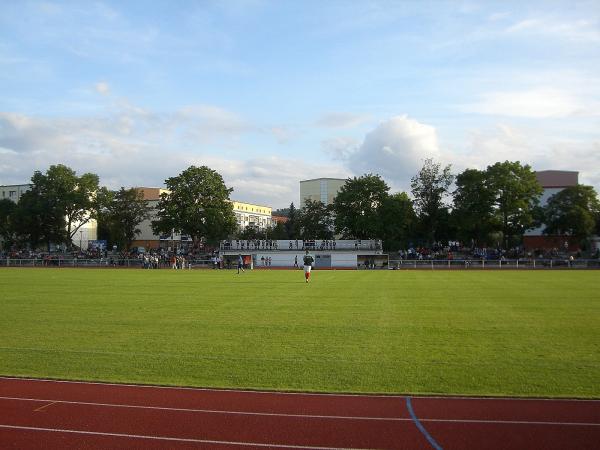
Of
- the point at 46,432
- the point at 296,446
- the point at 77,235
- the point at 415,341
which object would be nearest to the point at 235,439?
the point at 296,446

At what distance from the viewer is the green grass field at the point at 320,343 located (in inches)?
368

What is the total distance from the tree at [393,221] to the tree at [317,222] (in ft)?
39.5

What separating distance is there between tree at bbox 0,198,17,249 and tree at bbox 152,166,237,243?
2791 cm

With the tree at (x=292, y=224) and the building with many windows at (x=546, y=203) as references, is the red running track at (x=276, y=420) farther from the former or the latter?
the tree at (x=292, y=224)

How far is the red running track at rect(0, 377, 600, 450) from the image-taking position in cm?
673

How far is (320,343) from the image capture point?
12219 mm

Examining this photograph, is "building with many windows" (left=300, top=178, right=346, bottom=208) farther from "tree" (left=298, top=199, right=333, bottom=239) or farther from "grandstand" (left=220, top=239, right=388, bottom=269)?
"grandstand" (left=220, top=239, right=388, bottom=269)

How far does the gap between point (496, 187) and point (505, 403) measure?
195ft

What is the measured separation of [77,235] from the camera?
10144cm

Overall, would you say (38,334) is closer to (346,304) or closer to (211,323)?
(211,323)

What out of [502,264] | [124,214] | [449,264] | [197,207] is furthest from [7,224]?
[502,264]

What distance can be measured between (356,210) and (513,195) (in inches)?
789

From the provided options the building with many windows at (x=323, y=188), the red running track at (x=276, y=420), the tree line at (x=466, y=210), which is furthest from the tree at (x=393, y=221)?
the red running track at (x=276, y=420)

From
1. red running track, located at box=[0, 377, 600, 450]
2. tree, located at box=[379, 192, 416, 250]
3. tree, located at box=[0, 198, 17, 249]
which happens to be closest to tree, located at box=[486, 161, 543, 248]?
tree, located at box=[379, 192, 416, 250]
